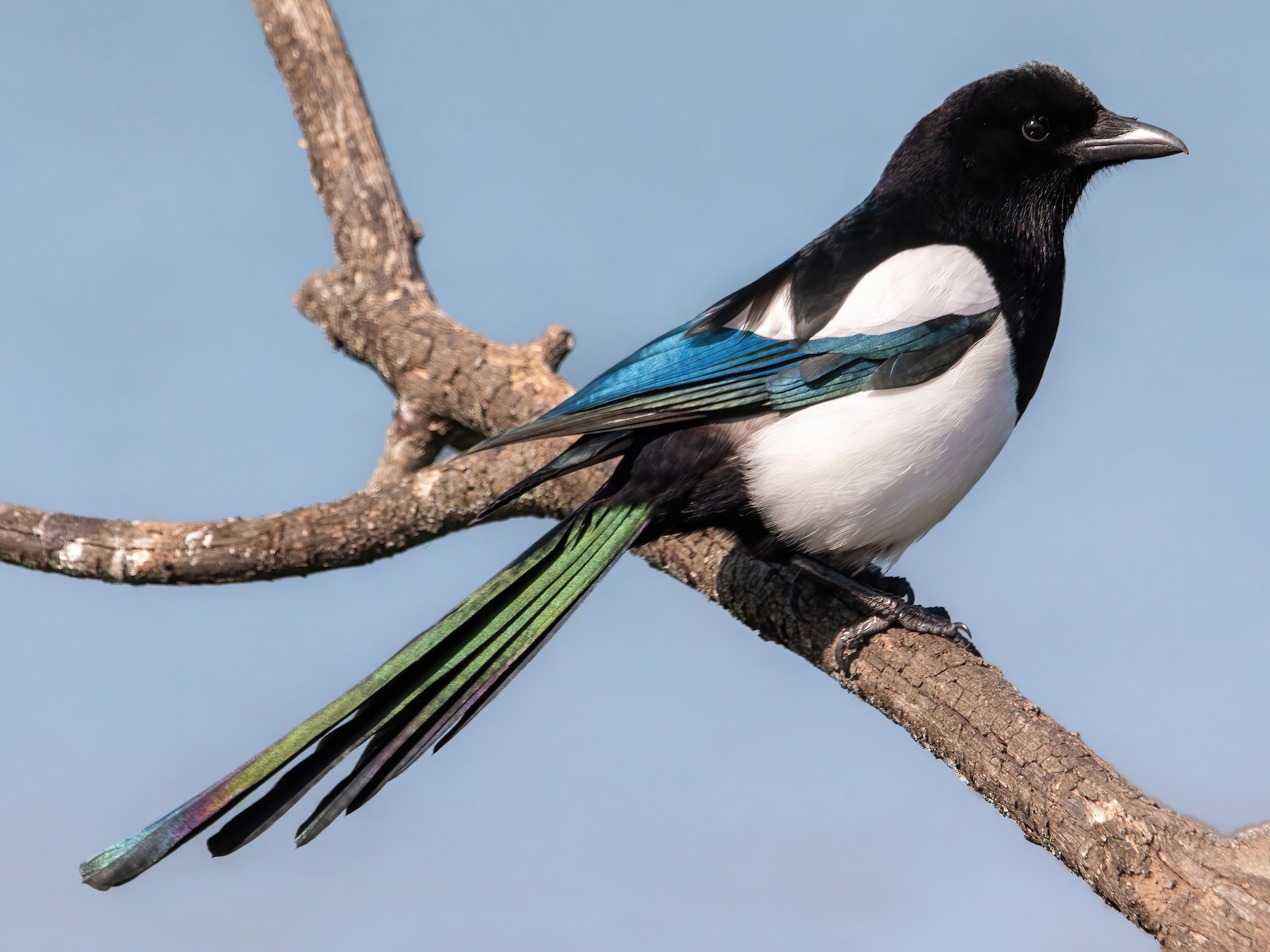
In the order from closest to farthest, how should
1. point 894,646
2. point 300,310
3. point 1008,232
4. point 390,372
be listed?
point 894,646 → point 1008,232 → point 390,372 → point 300,310

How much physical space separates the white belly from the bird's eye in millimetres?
488

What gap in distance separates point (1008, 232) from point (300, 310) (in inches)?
80.8

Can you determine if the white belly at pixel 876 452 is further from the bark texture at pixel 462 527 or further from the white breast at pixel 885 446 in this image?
the bark texture at pixel 462 527

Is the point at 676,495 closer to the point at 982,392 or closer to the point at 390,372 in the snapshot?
the point at 982,392

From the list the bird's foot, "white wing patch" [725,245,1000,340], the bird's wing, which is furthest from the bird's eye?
the bird's foot

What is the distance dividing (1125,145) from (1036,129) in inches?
7.3

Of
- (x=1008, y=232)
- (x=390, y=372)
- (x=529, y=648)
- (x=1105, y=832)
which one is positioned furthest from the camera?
(x=390, y=372)

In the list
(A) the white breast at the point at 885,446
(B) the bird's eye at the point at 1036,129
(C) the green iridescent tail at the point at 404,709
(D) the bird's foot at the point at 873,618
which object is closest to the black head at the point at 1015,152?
(B) the bird's eye at the point at 1036,129

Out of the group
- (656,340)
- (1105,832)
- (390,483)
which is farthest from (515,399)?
(1105,832)

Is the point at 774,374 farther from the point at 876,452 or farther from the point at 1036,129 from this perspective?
the point at 1036,129

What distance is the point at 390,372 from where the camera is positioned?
11.7ft

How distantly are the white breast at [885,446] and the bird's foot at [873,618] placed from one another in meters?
0.07

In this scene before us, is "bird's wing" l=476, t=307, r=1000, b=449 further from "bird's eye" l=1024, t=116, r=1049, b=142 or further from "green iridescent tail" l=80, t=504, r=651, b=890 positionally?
"bird's eye" l=1024, t=116, r=1049, b=142

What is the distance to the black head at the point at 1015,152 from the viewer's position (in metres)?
2.69
